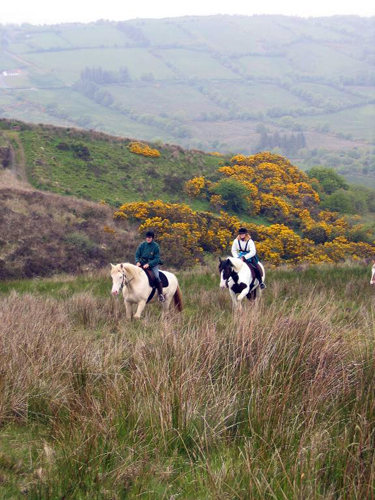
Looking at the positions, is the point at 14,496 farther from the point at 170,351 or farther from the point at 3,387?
the point at 170,351

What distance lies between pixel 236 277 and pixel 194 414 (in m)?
8.75

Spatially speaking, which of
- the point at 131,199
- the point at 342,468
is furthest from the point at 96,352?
the point at 131,199

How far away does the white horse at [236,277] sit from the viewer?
1344 centimetres

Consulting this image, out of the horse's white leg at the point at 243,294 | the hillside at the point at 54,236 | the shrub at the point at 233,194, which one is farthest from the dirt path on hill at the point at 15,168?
the horse's white leg at the point at 243,294

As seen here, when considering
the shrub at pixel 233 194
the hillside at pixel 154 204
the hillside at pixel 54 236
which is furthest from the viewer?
the shrub at pixel 233 194

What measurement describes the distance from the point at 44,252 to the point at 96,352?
21.9 meters

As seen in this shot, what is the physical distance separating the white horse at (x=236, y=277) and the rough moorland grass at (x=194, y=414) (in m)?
6.06

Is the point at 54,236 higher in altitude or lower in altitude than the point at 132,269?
lower

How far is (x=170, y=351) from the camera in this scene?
636 cm

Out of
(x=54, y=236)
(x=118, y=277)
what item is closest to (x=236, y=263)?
(x=118, y=277)

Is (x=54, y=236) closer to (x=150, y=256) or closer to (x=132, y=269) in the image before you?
(x=150, y=256)

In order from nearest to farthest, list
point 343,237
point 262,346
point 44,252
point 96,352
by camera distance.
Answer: point 262,346
point 96,352
point 44,252
point 343,237

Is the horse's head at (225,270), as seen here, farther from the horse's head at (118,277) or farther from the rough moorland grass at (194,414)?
the rough moorland grass at (194,414)

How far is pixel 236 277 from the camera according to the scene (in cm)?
1360
